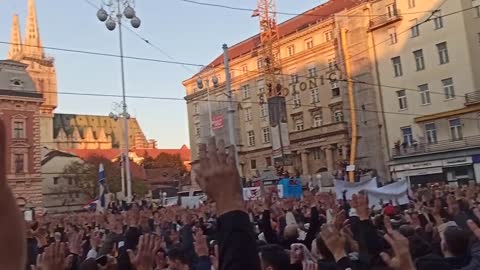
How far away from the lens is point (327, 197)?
40.4 ft

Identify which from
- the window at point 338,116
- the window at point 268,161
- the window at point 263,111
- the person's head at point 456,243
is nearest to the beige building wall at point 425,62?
the window at point 338,116

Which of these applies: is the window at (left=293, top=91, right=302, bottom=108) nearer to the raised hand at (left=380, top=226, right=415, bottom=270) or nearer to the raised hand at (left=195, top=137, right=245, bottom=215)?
the raised hand at (left=380, top=226, right=415, bottom=270)

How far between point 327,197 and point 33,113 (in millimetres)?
55778

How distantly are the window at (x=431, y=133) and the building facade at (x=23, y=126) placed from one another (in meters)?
40.8

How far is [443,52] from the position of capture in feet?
150

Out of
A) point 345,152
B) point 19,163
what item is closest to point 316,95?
point 345,152

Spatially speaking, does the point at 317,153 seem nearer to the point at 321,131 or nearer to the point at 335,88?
the point at 321,131

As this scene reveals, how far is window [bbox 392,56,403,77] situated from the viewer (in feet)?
162

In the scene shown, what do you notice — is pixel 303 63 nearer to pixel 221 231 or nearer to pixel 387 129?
pixel 387 129

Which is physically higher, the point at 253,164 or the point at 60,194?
the point at 253,164

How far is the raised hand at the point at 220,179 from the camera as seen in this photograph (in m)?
2.13

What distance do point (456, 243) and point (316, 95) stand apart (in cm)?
5686

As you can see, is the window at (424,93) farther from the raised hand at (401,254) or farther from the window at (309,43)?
the raised hand at (401,254)

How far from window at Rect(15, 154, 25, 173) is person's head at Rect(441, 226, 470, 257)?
201 ft
